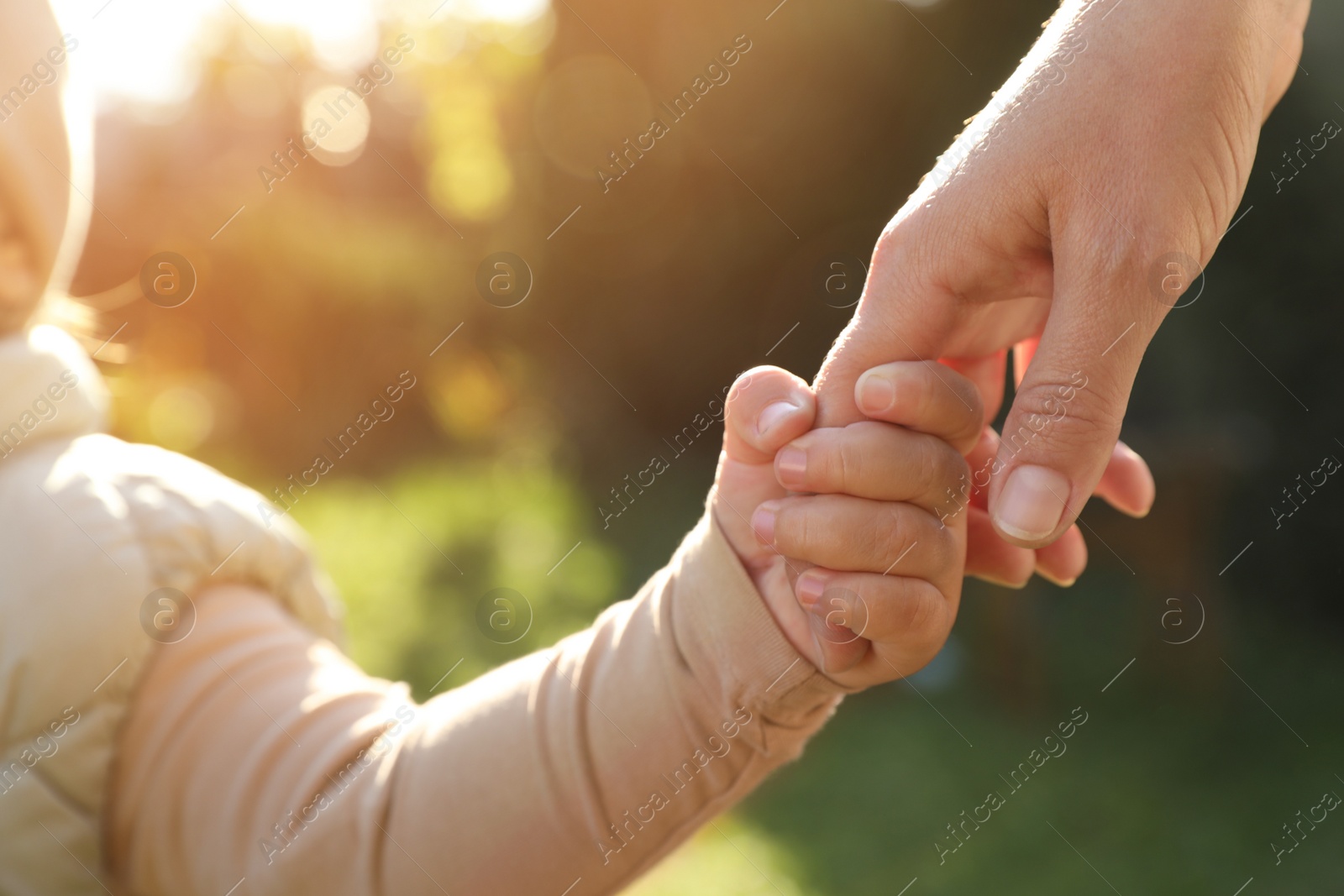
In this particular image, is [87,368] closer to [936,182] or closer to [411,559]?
[936,182]

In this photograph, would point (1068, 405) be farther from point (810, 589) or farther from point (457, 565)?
point (457, 565)

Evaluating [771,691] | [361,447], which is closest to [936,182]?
[771,691]

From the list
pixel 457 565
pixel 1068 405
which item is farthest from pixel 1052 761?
pixel 457 565

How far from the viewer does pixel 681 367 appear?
15.1 feet

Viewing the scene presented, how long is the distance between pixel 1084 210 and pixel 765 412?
1.06 ft

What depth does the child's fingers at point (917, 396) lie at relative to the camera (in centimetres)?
80

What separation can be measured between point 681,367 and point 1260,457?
2591mm

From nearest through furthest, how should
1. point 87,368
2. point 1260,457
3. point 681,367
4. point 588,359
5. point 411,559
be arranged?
point 87,368, point 1260,457, point 411,559, point 681,367, point 588,359

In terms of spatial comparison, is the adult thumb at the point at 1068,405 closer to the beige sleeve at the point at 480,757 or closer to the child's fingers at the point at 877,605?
the child's fingers at the point at 877,605

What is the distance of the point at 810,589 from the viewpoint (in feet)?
2.68

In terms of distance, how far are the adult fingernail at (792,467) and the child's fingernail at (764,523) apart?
0.09 ft

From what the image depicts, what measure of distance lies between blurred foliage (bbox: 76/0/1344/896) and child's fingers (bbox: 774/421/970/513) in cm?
165

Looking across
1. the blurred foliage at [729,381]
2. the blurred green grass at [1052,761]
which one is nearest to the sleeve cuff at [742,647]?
the blurred green grass at [1052,761]

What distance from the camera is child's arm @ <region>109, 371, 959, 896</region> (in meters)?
0.88
